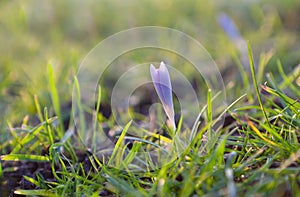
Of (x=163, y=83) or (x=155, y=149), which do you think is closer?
(x=163, y=83)

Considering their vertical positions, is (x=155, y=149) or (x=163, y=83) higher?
(x=163, y=83)

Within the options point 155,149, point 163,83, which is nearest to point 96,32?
point 155,149

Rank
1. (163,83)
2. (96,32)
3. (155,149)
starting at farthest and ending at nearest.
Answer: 1. (96,32)
2. (155,149)
3. (163,83)

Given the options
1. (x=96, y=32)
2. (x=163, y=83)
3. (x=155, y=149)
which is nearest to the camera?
(x=163, y=83)

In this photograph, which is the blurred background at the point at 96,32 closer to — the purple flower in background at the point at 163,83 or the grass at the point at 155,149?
the grass at the point at 155,149

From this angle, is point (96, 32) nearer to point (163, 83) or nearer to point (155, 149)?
point (155, 149)

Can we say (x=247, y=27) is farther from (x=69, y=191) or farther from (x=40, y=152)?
(x=69, y=191)

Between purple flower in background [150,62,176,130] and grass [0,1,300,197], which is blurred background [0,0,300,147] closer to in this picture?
grass [0,1,300,197]

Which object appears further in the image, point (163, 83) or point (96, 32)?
point (96, 32)

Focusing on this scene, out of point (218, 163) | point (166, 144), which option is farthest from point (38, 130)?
point (218, 163)
